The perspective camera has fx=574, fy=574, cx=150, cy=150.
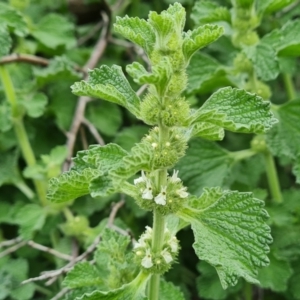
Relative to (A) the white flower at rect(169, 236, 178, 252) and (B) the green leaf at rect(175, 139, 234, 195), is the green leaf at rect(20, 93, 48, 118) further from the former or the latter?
(A) the white flower at rect(169, 236, 178, 252)

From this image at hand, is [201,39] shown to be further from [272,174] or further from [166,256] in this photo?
[272,174]

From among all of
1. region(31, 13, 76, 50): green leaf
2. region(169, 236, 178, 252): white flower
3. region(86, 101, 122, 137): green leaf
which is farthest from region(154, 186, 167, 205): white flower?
region(31, 13, 76, 50): green leaf

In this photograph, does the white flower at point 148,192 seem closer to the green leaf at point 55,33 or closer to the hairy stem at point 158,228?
the hairy stem at point 158,228

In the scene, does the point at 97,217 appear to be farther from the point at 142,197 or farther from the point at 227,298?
the point at 142,197

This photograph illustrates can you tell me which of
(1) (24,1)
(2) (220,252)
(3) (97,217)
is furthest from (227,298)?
(1) (24,1)

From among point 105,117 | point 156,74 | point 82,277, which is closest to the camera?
point 156,74

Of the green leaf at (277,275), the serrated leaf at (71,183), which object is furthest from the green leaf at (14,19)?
the green leaf at (277,275)

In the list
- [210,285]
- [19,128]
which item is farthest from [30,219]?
[210,285]
